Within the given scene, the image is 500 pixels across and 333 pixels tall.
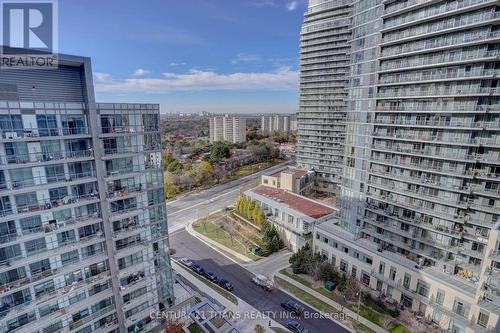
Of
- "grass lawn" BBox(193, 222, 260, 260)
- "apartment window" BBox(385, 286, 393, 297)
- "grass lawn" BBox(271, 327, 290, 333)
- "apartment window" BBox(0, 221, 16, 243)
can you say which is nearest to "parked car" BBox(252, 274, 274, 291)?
"grass lawn" BBox(193, 222, 260, 260)

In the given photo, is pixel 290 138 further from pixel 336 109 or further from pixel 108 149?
pixel 108 149

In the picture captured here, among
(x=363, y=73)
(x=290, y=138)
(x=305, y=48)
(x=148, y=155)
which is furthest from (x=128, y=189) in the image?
(x=290, y=138)

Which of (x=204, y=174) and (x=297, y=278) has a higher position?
(x=204, y=174)

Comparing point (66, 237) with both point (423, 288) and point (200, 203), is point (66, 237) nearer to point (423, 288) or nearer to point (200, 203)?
point (423, 288)

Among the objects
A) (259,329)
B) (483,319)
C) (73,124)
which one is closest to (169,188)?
(259,329)

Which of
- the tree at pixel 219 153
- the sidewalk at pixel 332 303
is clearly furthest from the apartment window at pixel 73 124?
the tree at pixel 219 153

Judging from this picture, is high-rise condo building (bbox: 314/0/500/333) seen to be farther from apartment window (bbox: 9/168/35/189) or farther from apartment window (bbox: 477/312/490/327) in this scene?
apartment window (bbox: 9/168/35/189)

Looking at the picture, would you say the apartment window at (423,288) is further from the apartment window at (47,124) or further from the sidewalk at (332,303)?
the apartment window at (47,124)
